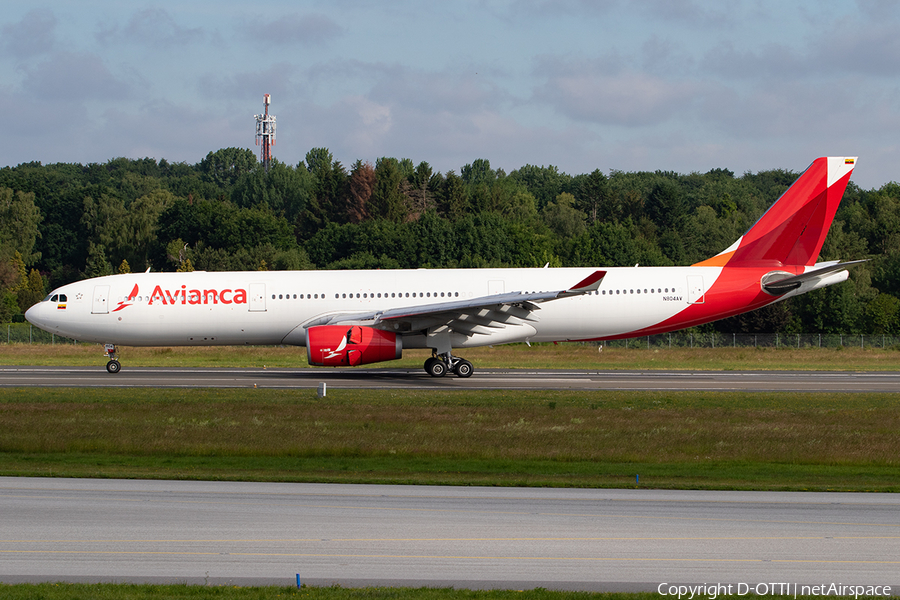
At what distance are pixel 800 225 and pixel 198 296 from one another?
75.8 feet

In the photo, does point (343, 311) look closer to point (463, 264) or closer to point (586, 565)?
point (586, 565)

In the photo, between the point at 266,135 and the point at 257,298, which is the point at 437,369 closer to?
the point at 257,298

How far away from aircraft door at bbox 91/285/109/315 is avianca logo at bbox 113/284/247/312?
1.35 feet

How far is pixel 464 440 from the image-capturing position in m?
18.4

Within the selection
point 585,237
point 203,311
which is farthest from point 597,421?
point 585,237

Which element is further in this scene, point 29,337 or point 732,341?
point 732,341

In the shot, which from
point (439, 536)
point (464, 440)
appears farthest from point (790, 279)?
point (439, 536)

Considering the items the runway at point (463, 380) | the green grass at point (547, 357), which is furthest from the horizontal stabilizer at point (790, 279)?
the green grass at point (547, 357)

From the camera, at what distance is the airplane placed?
3253cm

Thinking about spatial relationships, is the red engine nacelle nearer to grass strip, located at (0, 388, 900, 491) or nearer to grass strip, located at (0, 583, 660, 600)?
grass strip, located at (0, 388, 900, 491)

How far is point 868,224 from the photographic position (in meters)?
89.8

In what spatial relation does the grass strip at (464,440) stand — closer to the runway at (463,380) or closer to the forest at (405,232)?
the runway at (463,380)

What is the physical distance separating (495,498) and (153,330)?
75.3ft

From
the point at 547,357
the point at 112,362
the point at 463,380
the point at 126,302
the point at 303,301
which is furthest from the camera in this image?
the point at 547,357
